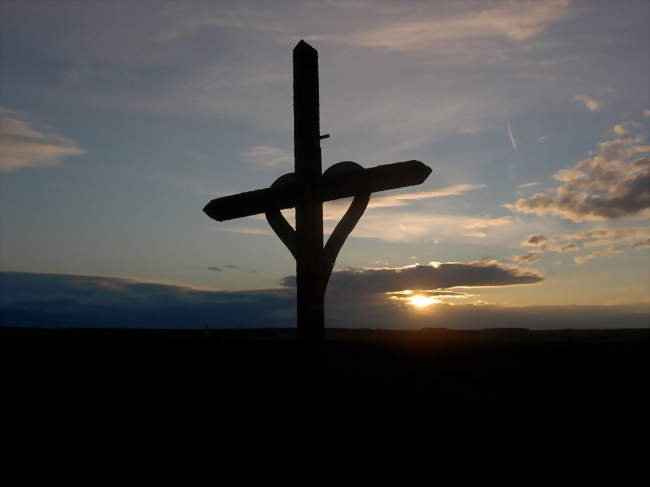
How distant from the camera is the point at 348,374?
17.2 ft

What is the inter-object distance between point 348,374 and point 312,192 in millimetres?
1981

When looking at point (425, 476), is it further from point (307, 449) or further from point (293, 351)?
point (293, 351)

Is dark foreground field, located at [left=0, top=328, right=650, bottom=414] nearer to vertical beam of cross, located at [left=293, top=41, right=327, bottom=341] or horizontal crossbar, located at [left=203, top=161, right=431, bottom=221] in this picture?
vertical beam of cross, located at [left=293, top=41, right=327, bottom=341]

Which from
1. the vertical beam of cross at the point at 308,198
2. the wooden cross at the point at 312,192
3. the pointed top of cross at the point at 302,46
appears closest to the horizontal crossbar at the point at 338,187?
the wooden cross at the point at 312,192

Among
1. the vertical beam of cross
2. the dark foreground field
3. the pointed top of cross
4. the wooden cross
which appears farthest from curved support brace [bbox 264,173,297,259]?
the pointed top of cross

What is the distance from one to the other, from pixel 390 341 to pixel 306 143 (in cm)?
240

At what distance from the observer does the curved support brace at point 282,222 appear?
6.21 meters

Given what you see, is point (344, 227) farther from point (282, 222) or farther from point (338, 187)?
point (282, 222)

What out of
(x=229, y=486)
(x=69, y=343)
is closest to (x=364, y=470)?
(x=229, y=486)

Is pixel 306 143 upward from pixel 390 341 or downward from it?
upward

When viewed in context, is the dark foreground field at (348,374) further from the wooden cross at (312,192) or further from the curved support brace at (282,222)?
the curved support brace at (282,222)

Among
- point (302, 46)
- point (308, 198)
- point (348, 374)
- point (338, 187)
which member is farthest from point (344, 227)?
point (302, 46)

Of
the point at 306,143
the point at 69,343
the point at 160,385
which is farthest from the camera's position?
the point at 69,343

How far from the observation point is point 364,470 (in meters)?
4.14
